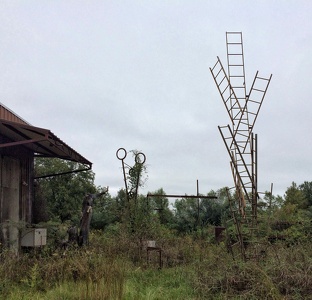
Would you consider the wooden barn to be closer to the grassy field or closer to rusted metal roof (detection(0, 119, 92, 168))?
rusted metal roof (detection(0, 119, 92, 168))

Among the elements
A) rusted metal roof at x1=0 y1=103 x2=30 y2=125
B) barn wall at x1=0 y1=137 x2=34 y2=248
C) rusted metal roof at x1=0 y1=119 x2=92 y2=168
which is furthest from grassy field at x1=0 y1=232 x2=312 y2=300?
rusted metal roof at x1=0 y1=103 x2=30 y2=125

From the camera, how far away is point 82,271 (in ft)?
25.5

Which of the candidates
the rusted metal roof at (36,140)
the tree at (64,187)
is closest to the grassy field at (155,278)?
the rusted metal roof at (36,140)

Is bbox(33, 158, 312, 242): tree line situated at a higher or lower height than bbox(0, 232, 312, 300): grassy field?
higher

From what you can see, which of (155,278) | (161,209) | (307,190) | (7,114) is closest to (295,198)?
(307,190)

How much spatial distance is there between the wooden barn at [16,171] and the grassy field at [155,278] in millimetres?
1248

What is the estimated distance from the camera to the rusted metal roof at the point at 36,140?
8.66m

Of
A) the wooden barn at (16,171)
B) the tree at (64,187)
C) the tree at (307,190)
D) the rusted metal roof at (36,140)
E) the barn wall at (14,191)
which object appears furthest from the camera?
the tree at (64,187)

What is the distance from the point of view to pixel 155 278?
28.3 feet

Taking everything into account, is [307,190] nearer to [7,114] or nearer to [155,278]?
[155,278]

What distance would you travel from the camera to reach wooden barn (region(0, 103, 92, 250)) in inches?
395

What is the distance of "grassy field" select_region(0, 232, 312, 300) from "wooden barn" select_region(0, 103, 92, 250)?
4.09ft

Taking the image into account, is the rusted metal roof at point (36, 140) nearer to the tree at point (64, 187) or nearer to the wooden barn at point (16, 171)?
the wooden barn at point (16, 171)

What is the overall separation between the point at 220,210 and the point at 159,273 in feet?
27.4
